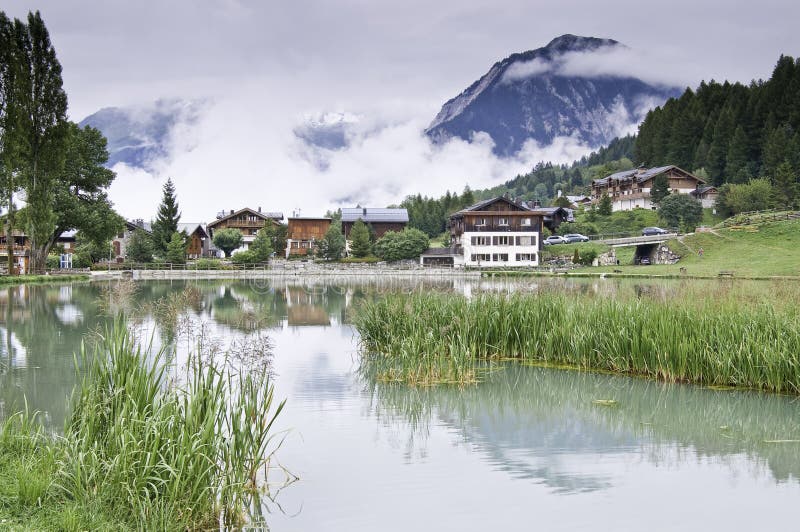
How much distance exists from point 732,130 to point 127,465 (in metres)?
110

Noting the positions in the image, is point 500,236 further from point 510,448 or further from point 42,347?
point 510,448

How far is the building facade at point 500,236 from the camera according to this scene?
83.9 m

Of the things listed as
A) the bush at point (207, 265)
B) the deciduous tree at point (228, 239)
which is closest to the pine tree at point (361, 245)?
the deciduous tree at point (228, 239)

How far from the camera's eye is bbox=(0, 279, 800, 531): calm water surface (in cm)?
788

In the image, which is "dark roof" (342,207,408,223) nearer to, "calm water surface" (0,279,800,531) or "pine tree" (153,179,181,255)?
"pine tree" (153,179,181,255)

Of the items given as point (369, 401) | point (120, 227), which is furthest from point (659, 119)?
point (369, 401)

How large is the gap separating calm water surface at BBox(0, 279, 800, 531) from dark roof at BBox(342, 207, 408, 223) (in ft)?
308

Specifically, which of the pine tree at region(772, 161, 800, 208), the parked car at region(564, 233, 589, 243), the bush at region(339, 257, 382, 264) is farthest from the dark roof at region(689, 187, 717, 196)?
the bush at region(339, 257, 382, 264)

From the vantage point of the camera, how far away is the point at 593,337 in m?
15.4

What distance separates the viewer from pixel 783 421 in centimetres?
1159

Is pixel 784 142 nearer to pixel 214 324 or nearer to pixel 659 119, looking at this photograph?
pixel 659 119

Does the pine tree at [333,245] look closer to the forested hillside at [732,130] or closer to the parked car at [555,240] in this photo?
the parked car at [555,240]

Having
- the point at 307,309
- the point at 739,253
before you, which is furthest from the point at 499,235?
the point at 307,309

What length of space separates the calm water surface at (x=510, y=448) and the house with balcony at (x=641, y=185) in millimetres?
88936
